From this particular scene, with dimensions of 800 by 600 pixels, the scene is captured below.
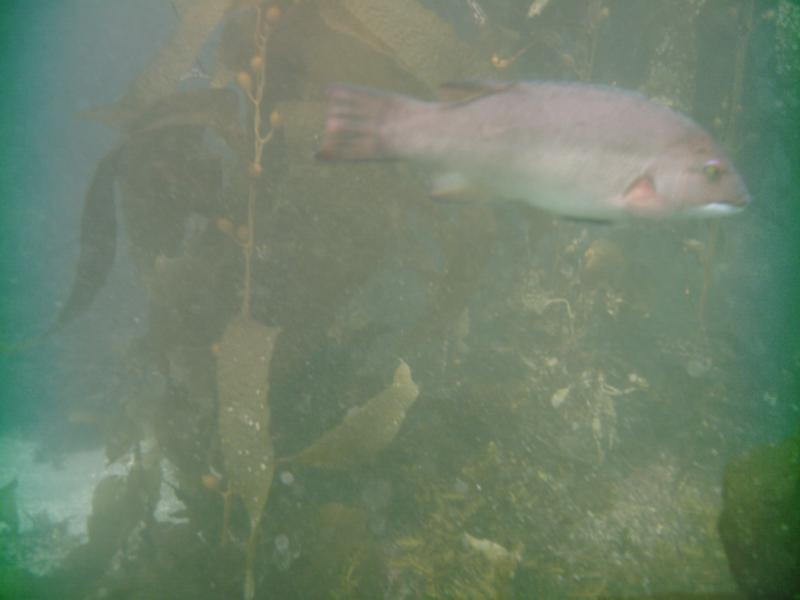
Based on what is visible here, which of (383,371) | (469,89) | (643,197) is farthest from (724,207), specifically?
(383,371)

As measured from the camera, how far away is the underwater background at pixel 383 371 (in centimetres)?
334

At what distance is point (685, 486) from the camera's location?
4.32m

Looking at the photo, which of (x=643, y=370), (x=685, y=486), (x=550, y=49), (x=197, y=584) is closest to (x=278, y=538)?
(x=197, y=584)

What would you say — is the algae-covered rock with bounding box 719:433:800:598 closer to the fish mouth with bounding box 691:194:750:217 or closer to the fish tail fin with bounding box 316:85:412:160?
the fish mouth with bounding box 691:194:750:217

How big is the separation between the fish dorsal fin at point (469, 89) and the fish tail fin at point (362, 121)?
25 centimetres

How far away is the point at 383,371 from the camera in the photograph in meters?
4.35

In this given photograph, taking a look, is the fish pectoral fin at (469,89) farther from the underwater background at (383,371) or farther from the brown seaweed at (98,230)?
the brown seaweed at (98,230)

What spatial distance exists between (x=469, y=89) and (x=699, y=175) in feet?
3.71

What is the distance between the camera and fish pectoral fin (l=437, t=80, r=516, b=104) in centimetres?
210

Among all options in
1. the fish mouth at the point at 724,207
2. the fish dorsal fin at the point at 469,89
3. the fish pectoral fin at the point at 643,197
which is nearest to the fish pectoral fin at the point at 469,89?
the fish dorsal fin at the point at 469,89

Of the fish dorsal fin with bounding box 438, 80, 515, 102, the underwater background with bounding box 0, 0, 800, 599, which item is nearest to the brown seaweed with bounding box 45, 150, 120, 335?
the underwater background with bounding box 0, 0, 800, 599

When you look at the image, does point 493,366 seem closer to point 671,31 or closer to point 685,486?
point 685,486

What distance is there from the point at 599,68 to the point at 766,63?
529 centimetres

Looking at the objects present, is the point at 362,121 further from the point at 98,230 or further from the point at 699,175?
the point at 98,230
